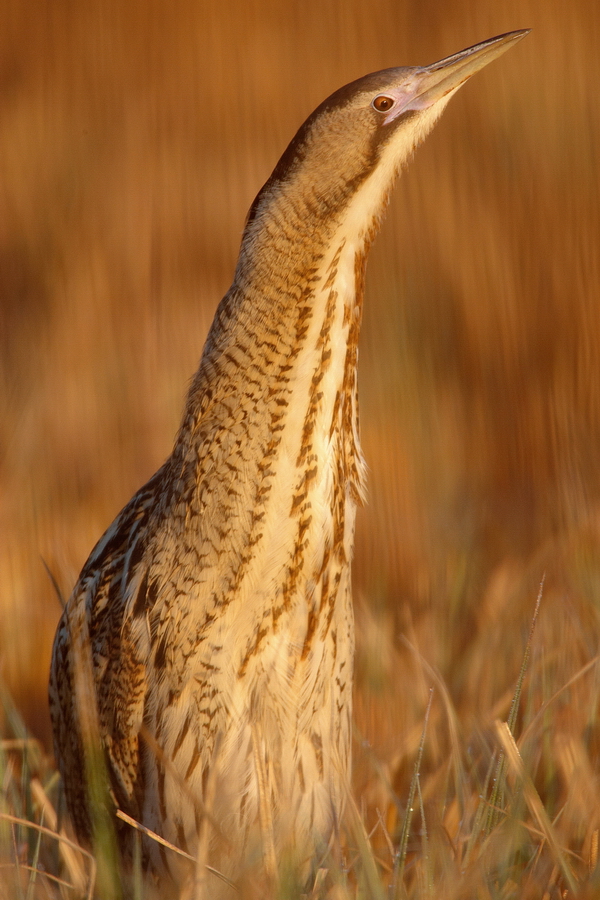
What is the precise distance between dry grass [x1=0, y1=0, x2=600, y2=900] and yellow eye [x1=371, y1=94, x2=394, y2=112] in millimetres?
1134

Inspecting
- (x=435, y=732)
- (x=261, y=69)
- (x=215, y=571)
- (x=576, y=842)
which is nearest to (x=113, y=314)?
(x=261, y=69)

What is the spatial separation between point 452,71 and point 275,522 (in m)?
0.61

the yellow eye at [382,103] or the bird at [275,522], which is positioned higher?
Answer: the yellow eye at [382,103]

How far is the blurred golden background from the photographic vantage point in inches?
109

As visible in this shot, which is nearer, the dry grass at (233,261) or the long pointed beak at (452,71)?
the long pointed beak at (452,71)

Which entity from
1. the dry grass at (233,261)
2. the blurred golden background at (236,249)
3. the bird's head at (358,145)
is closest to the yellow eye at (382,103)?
the bird's head at (358,145)

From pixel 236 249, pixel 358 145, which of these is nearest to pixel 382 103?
pixel 358 145

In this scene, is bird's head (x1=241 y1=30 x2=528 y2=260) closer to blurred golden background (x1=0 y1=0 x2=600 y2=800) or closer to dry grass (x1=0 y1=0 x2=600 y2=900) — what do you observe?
dry grass (x1=0 y1=0 x2=600 y2=900)

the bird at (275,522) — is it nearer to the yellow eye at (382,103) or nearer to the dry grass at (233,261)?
the yellow eye at (382,103)

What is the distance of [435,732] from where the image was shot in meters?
1.90

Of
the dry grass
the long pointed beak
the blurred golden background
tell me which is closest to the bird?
the long pointed beak

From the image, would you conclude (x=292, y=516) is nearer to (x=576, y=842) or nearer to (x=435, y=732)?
(x=576, y=842)

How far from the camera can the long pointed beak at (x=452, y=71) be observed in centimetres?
140

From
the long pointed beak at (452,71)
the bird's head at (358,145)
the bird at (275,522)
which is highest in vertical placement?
the long pointed beak at (452,71)
